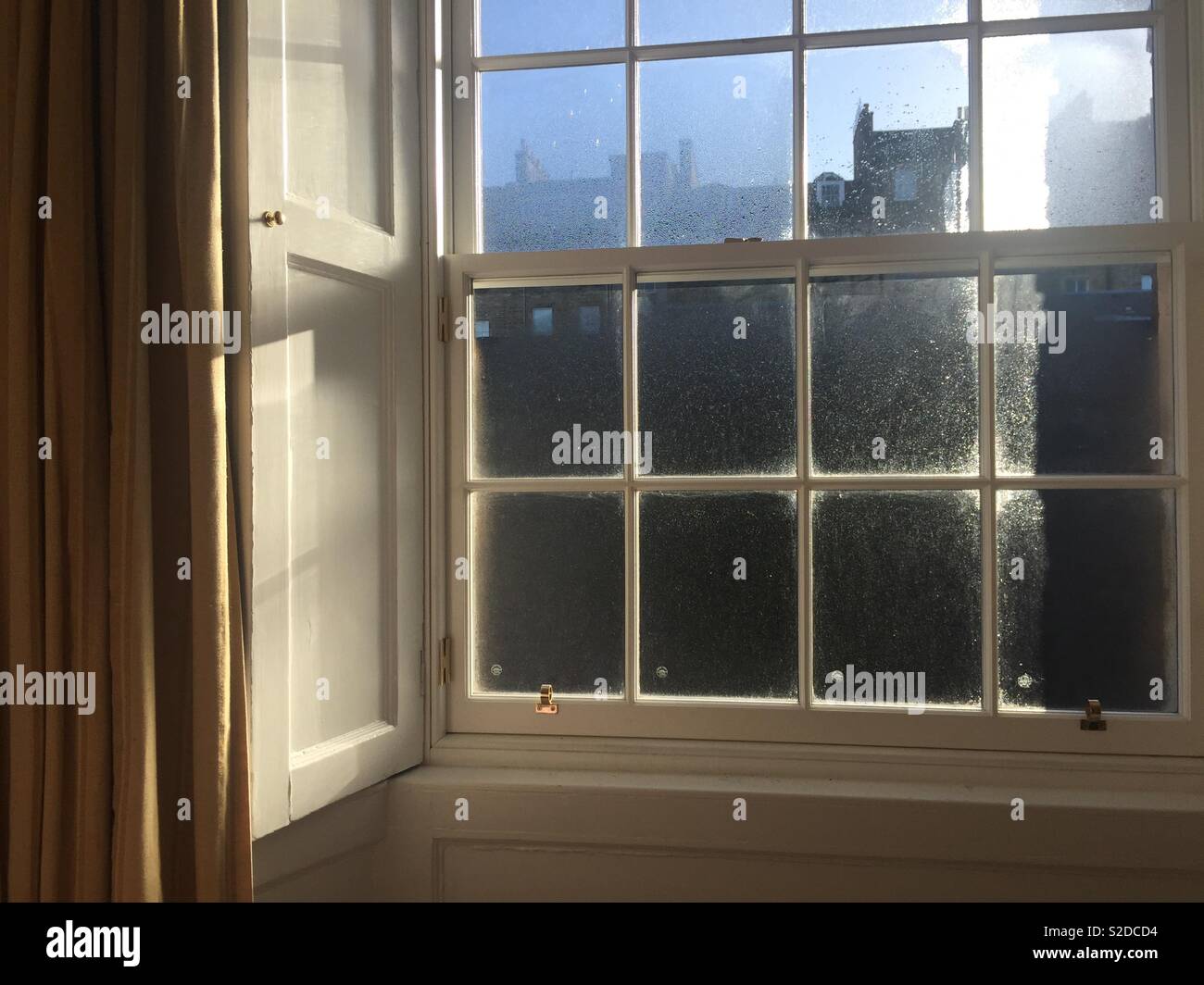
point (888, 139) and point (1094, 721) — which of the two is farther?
point (888, 139)

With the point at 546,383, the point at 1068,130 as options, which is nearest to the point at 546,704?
the point at 546,383

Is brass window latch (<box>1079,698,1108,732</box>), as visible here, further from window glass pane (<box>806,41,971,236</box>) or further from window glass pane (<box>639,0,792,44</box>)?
window glass pane (<box>639,0,792,44</box>)

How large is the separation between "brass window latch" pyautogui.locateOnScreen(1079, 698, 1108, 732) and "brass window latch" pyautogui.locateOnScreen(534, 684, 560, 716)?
40.9 inches

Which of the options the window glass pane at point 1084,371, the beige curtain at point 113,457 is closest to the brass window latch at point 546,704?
the beige curtain at point 113,457

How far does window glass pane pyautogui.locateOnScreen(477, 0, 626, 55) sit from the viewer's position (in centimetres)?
205

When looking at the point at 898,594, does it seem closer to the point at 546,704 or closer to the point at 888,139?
the point at 546,704

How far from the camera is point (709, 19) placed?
6.62 ft

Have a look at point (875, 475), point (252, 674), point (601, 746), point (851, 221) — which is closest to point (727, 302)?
point (851, 221)

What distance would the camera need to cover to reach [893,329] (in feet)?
6.34

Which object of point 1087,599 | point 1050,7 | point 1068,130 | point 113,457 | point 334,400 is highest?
point 1050,7

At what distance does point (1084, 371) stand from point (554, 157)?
1.17m

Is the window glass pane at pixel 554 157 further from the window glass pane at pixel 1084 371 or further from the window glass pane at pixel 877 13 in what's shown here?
the window glass pane at pixel 1084 371

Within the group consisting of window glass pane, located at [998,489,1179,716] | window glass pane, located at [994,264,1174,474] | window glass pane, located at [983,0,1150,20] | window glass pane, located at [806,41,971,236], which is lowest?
window glass pane, located at [998,489,1179,716]

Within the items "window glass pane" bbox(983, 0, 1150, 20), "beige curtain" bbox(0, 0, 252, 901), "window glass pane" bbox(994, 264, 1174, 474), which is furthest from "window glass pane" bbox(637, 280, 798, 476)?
"beige curtain" bbox(0, 0, 252, 901)
